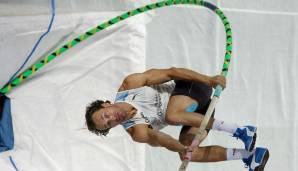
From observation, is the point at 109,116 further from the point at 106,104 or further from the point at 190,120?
the point at 190,120

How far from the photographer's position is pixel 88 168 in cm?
159

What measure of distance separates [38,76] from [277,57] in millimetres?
1102

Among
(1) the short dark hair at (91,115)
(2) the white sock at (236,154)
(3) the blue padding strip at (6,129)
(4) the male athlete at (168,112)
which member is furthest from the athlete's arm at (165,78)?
(3) the blue padding strip at (6,129)

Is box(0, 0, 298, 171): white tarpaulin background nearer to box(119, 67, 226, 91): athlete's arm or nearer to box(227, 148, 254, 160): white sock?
box(119, 67, 226, 91): athlete's arm

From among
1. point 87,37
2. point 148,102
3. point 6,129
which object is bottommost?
point 6,129

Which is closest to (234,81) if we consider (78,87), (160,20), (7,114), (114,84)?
(160,20)

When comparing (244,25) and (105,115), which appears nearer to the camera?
(105,115)

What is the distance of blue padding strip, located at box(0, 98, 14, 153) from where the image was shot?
4.70ft

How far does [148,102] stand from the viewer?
141 centimetres

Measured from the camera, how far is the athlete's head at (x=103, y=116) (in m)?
1.33

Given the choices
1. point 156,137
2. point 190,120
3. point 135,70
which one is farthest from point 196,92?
point 135,70

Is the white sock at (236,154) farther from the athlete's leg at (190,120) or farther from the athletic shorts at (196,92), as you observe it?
the athletic shorts at (196,92)

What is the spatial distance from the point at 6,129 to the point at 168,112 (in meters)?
0.57

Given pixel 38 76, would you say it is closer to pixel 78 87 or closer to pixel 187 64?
pixel 78 87
